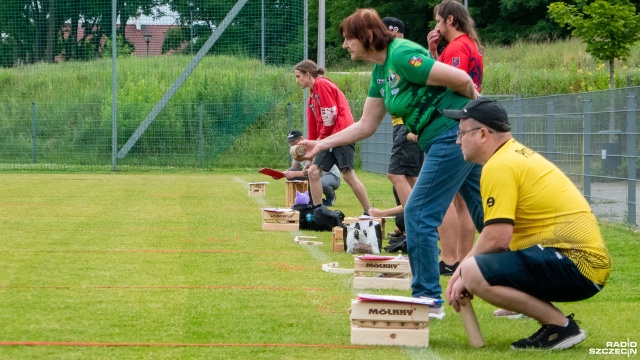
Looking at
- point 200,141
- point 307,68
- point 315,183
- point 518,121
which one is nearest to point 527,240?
point 315,183

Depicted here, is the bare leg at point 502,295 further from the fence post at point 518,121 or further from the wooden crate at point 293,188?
the fence post at point 518,121

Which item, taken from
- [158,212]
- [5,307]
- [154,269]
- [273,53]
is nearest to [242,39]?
[273,53]

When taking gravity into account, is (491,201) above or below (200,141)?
above

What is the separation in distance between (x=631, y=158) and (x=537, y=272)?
7802mm

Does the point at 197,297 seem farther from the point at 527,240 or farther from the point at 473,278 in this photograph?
the point at 527,240

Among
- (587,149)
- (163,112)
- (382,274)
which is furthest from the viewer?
(163,112)

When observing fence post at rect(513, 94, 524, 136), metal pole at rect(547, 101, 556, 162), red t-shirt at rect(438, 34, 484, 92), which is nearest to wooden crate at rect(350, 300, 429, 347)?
red t-shirt at rect(438, 34, 484, 92)

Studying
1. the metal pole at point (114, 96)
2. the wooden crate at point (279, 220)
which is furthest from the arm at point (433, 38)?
the metal pole at point (114, 96)

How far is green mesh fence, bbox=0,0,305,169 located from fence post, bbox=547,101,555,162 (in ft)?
46.7

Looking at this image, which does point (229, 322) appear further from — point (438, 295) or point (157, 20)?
point (157, 20)

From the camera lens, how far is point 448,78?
622 centimetres

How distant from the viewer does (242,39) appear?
98.9 ft

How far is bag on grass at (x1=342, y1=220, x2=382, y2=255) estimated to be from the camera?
9727 mm

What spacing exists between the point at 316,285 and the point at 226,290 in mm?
690
